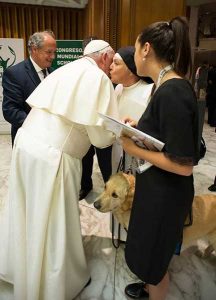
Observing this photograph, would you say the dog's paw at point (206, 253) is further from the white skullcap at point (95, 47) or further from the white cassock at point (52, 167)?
the white skullcap at point (95, 47)

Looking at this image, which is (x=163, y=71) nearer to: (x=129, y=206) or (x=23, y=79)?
(x=129, y=206)

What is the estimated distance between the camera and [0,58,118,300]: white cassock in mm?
1427

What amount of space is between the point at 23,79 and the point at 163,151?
5.94 feet

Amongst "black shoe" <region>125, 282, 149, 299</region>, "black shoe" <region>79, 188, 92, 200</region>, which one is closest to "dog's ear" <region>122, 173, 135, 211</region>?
"black shoe" <region>125, 282, 149, 299</region>

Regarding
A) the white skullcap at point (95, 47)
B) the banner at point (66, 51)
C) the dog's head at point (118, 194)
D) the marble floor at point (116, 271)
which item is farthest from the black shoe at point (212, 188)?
the banner at point (66, 51)

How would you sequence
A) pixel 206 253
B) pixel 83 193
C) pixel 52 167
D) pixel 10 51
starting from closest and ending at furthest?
pixel 52 167
pixel 206 253
pixel 83 193
pixel 10 51

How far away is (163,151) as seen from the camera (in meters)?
1.10

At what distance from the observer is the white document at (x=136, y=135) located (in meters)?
1.05

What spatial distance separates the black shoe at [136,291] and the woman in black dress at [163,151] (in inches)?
20.8

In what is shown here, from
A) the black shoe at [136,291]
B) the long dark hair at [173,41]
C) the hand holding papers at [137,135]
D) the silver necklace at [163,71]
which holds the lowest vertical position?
the black shoe at [136,291]

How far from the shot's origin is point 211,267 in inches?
80.4

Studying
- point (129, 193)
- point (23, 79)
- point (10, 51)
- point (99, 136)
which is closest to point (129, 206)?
point (129, 193)

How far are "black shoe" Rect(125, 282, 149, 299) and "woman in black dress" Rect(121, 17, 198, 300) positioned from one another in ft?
1.73

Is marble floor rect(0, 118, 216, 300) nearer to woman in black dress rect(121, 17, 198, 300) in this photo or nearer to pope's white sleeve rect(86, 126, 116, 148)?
woman in black dress rect(121, 17, 198, 300)
